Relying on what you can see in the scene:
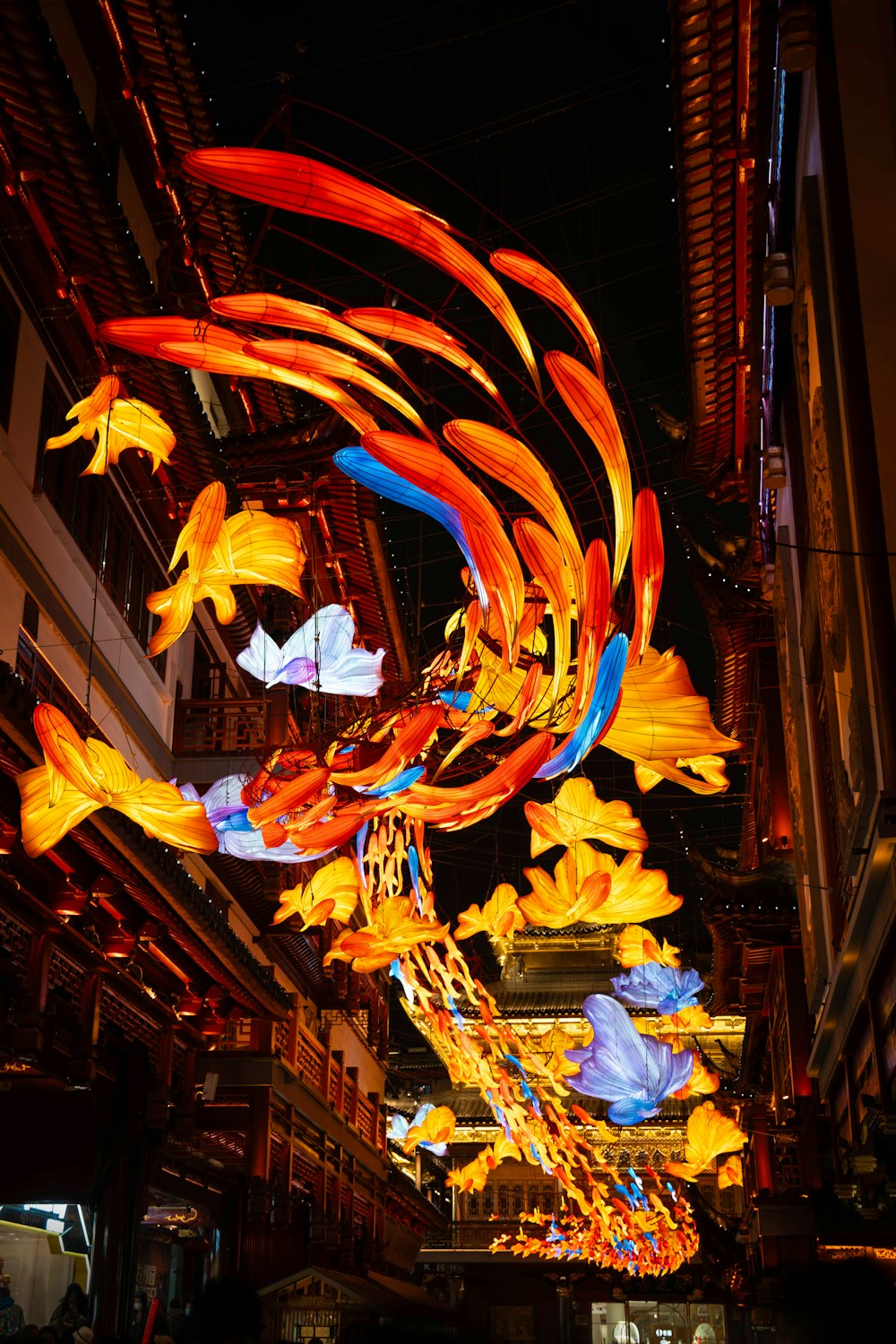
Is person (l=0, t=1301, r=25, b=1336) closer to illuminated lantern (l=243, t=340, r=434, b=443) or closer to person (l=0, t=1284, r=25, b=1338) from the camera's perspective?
person (l=0, t=1284, r=25, b=1338)

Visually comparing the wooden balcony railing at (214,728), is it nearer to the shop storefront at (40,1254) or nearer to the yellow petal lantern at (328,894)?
the yellow petal lantern at (328,894)

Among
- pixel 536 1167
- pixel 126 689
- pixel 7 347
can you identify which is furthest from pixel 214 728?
pixel 536 1167

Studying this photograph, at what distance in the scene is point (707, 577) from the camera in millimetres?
13914

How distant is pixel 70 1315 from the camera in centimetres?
1106

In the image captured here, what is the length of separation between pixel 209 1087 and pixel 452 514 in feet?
29.8

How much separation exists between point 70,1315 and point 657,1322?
2515cm

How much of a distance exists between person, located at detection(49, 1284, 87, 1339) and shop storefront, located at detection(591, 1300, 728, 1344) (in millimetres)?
22180

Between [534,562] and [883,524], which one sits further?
[534,562]

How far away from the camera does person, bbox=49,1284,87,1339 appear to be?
35.4ft

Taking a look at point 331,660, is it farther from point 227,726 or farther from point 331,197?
point 227,726

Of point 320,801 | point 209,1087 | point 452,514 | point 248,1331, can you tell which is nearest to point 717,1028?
point 209,1087

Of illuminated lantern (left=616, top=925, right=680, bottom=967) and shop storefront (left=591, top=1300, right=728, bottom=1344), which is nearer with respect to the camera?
illuminated lantern (left=616, top=925, right=680, bottom=967)

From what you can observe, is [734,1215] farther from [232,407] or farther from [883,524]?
[883,524]

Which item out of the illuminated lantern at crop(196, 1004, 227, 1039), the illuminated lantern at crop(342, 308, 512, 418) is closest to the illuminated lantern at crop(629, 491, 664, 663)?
the illuminated lantern at crop(342, 308, 512, 418)
